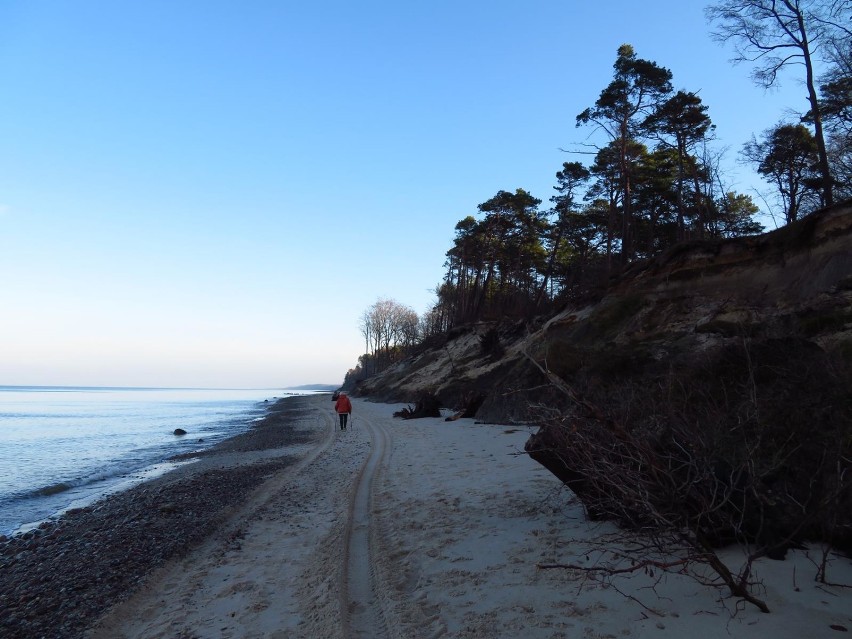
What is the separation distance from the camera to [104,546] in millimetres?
6715

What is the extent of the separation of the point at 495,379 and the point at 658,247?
15.2 m

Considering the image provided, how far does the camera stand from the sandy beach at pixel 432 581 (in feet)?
11.3

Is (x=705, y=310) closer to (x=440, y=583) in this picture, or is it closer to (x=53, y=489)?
(x=440, y=583)

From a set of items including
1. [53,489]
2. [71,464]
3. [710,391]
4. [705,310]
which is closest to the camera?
[710,391]

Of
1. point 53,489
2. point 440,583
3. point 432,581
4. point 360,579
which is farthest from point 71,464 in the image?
point 440,583

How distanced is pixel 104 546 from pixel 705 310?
14747 millimetres

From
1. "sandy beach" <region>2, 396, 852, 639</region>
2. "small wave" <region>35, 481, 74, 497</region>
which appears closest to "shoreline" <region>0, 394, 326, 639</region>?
"sandy beach" <region>2, 396, 852, 639</region>

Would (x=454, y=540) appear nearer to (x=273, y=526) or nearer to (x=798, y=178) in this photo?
(x=273, y=526)

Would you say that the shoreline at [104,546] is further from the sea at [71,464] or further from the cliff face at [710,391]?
the cliff face at [710,391]

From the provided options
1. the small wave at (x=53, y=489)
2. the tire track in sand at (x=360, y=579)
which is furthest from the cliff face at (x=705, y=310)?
the small wave at (x=53, y=489)

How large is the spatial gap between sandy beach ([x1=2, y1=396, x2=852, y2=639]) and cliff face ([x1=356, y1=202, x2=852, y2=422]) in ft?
8.11

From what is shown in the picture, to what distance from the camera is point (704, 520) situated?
13.8 feet

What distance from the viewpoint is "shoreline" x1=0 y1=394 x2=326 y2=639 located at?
483cm

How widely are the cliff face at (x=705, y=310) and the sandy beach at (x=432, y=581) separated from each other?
8.11 feet
